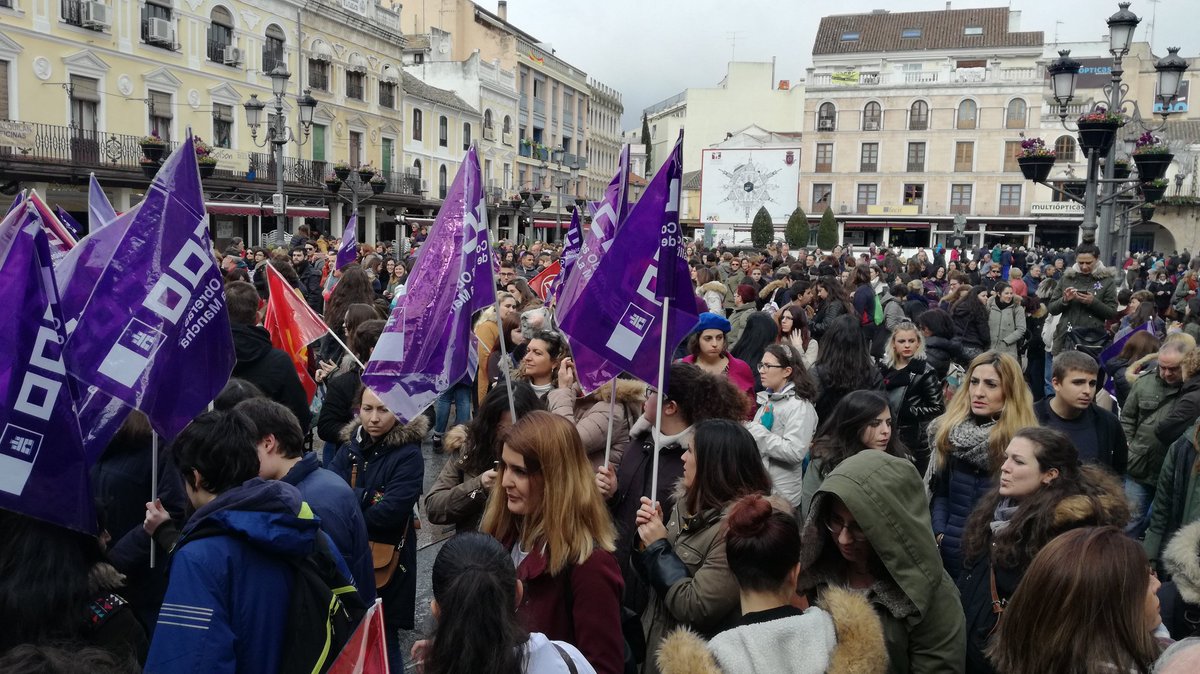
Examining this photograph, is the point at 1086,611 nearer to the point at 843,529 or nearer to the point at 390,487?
the point at 843,529

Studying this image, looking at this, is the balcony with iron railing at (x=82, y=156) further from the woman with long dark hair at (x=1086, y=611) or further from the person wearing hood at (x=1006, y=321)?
the woman with long dark hair at (x=1086, y=611)

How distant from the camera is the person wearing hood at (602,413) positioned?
4.46m

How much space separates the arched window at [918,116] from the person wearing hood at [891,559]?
191ft

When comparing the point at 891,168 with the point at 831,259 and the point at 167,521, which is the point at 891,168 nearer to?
the point at 831,259

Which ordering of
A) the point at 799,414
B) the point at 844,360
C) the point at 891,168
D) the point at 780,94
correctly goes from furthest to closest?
the point at 780,94, the point at 891,168, the point at 844,360, the point at 799,414

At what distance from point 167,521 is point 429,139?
41.8 m

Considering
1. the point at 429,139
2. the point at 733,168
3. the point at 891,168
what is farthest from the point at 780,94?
the point at 429,139

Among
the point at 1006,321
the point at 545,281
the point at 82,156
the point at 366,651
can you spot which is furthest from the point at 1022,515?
the point at 82,156

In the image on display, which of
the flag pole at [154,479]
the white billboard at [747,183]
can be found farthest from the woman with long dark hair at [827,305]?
the white billboard at [747,183]

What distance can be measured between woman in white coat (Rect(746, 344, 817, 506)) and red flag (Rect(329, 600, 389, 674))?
2.58m

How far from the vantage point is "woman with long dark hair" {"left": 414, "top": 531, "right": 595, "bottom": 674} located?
2.15 m

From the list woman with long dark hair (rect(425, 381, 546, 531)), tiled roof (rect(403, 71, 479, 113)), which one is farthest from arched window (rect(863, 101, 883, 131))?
woman with long dark hair (rect(425, 381, 546, 531))

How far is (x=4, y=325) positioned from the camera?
2699 millimetres

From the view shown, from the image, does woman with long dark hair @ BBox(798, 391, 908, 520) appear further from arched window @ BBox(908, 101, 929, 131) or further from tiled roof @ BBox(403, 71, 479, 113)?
arched window @ BBox(908, 101, 929, 131)
